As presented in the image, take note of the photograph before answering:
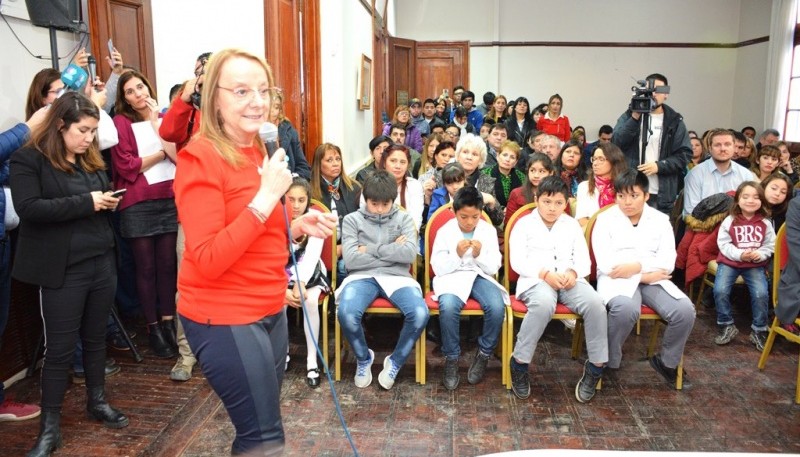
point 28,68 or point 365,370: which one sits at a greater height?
point 28,68

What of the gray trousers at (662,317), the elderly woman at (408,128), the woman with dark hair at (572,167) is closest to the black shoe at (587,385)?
the gray trousers at (662,317)

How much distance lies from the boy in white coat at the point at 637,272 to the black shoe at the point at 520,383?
1.54 feet

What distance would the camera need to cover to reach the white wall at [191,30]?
3910mm

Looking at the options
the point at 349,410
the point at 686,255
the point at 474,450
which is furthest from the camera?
the point at 686,255

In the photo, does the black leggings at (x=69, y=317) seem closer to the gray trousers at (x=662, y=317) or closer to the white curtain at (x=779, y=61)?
the gray trousers at (x=662, y=317)

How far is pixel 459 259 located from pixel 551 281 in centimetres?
51

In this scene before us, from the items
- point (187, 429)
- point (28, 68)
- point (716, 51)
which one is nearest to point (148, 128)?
point (28, 68)

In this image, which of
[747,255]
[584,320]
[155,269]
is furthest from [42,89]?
[747,255]

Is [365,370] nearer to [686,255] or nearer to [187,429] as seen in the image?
[187,429]

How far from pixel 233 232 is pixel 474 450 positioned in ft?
5.63

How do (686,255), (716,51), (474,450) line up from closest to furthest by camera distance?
(474,450), (686,255), (716,51)

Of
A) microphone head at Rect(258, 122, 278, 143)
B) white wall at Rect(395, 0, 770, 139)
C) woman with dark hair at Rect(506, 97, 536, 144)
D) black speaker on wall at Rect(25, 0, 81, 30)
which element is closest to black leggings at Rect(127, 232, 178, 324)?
black speaker on wall at Rect(25, 0, 81, 30)

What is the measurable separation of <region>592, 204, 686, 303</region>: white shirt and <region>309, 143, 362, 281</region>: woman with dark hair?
64.9 inches

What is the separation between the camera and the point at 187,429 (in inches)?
109
